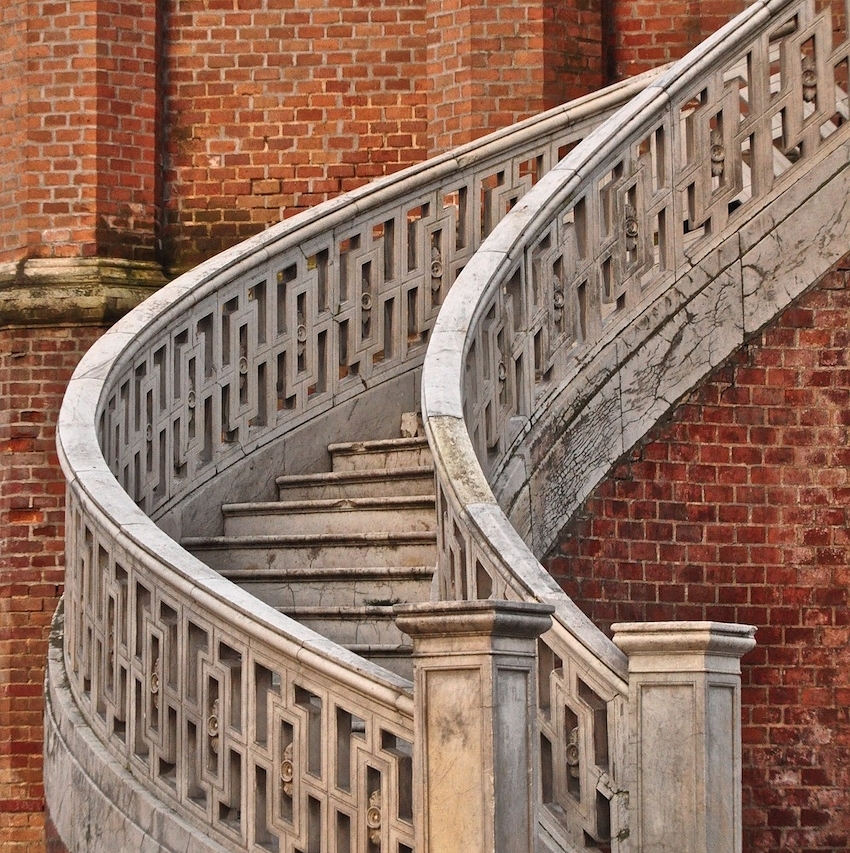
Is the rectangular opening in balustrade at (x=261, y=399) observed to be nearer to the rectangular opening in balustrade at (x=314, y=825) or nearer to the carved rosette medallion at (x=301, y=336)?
the carved rosette medallion at (x=301, y=336)

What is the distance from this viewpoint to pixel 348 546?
27.1ft

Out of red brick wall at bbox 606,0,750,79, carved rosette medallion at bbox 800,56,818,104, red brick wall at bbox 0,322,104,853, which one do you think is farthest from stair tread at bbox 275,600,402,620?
red brick wall at bbox 606,0,750,79

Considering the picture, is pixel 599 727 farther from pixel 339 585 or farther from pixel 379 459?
pixel 379 459

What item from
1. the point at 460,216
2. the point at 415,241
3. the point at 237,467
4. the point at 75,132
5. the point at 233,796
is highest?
the point at 75,132

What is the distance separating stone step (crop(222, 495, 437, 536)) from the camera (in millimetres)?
8328

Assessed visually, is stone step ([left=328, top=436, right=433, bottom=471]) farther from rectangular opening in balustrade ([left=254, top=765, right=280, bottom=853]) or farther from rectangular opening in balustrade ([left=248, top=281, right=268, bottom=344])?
rectangular opening in balustrade ([left=254, top=765, right=280, bottom=853])

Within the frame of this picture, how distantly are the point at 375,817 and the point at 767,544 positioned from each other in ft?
10.3

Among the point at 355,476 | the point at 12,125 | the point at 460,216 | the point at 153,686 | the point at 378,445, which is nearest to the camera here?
the point at 153,686

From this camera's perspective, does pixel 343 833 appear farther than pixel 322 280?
No

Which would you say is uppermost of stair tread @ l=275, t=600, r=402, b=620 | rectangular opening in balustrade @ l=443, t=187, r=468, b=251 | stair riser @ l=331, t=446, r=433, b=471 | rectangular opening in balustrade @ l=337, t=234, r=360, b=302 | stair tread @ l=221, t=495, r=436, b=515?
rectangular opening in balustrade @ l=443, t=187, r=468, b=251

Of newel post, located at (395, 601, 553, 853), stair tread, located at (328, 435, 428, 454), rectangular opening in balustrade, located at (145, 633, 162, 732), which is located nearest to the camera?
newel post, located at (395, 601, 553, 853)

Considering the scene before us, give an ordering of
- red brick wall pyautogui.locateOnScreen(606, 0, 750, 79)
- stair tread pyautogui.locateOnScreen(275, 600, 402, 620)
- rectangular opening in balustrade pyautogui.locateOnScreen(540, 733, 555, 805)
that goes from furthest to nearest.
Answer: red brick wall pyautogui.locateOnScreen(606, 0, 750, 79) → stair tread pyautogui.locateOnScreen(275, 600, 402, 620) → rectangular opening in balustrade pyautogui.locateOnScreen(540, 733, 555, 805)

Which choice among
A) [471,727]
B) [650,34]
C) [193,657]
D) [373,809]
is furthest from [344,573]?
[650,34]

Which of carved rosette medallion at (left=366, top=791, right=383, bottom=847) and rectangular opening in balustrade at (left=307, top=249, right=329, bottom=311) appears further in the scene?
rectangular opening in balustrade at (left=307, top=249, right=329, bottom=311)
